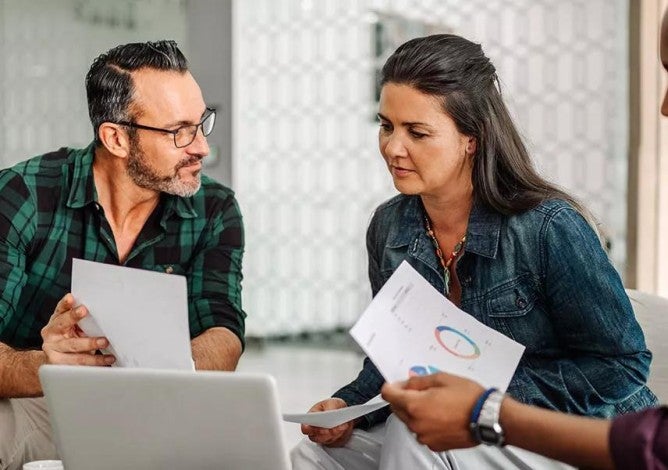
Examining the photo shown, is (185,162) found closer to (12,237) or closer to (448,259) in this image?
(12,237)

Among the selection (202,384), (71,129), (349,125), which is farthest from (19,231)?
(349,125)

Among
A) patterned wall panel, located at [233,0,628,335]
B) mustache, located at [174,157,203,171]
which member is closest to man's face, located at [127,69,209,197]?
mustache, located at [174,157,203,171]

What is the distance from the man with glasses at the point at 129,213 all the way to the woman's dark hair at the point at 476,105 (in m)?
0.57

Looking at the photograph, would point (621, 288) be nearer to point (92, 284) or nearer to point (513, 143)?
point (513, 143)

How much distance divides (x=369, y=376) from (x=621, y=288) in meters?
0.53

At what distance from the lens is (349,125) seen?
19.8ft

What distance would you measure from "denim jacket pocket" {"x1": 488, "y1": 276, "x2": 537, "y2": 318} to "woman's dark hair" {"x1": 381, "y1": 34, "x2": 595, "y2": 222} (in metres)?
0.16

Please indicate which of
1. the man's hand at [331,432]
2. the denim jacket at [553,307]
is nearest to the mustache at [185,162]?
the denim jacket at [553,307]

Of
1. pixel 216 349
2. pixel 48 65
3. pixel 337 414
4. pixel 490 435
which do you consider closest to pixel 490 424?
pixel 490 435

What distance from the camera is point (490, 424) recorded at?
49.1 inches

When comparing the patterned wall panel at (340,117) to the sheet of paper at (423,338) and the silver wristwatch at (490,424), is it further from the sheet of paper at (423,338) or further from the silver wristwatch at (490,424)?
the silver wristwatch at (490,424)

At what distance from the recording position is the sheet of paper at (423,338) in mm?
1463

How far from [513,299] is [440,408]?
0.65 metres

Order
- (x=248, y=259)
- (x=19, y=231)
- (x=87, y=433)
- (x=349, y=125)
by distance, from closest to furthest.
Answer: (x=87, y=433) < (x=19, y=231) < (x=349, y=125) < (x=248, y=259)
